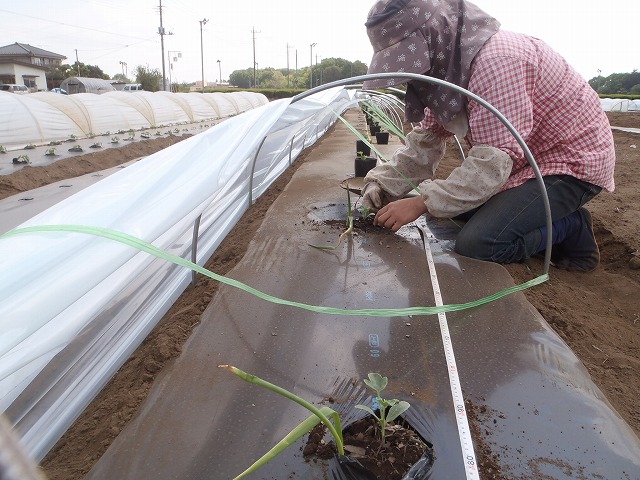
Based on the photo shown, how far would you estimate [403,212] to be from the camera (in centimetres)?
265

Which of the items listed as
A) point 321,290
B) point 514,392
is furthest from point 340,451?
point 321,290

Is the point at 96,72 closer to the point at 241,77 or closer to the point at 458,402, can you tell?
the point at 241,77

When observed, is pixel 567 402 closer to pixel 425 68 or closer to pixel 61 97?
pixel 425 68

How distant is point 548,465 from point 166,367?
1.40 m

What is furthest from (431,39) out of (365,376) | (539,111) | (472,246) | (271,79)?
(271,79)

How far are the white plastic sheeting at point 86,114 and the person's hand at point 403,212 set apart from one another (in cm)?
918

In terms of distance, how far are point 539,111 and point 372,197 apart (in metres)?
1.13

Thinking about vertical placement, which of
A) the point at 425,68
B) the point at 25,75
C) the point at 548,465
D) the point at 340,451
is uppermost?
the point at 25,75

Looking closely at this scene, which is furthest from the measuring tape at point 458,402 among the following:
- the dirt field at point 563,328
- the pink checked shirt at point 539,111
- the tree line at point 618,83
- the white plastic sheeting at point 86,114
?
the tree line at point 618,83

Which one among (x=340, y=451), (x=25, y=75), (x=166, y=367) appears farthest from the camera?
(x=25, y=75)

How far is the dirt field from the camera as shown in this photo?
1566 mm

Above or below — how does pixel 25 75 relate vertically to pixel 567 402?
above

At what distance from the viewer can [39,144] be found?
9.70 meters

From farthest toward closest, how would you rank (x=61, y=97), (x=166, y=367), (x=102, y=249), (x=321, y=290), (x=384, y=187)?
(x=61, y=97) → (x=384, y=187) → (x=321, y=290) → (x=166, y=367) → (x=102, y=249)
